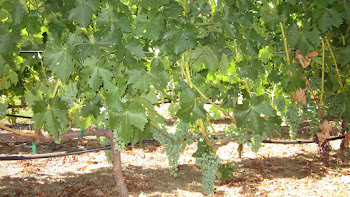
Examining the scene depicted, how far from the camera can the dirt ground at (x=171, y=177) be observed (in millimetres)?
4441

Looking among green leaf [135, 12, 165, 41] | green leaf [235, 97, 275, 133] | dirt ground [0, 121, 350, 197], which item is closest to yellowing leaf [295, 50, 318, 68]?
green leaf [235, 97, 275, 133]

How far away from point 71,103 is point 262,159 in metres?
4.55

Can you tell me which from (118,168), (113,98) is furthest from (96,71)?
(118,168)

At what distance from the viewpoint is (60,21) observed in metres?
1.77

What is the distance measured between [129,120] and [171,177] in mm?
3803

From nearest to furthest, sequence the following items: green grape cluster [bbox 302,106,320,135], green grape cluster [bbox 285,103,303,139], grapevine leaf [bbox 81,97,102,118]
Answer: grapevine leaf [bbox 81,97,102,118], green grape cluster [bbox 285,103,303,139], green grape cluster [bbox 302,106,320,135]

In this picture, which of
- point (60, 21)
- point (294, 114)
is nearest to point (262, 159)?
point (294, 114)

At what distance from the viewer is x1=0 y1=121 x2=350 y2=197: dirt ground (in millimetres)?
4441

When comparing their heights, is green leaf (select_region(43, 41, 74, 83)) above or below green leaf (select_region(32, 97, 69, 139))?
above

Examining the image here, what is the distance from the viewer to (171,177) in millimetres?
5070

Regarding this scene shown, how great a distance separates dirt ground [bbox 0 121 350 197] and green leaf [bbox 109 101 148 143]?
299cm

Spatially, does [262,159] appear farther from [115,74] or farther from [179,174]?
[115,74]

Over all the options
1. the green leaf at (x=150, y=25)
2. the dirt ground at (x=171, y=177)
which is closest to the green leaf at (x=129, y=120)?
the green leaf at (x=150, y=25)

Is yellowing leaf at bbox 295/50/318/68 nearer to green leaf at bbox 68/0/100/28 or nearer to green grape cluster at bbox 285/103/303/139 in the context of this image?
green grape cluster at bbox 285/103/303/139
